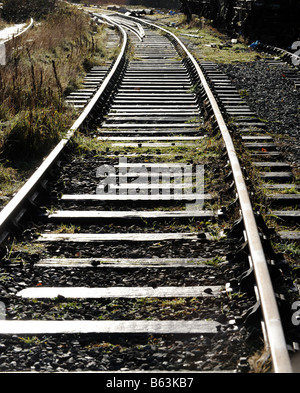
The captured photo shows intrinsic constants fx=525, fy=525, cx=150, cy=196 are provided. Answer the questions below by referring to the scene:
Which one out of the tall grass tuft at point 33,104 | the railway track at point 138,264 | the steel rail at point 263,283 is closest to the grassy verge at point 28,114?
the tall grass tuft at point 33,104

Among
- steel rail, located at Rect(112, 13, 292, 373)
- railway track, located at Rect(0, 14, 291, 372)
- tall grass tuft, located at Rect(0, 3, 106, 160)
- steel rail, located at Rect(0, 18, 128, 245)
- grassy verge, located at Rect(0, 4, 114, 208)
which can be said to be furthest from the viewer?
tall grass tuft, located at Rect(0, 3, 106, 160)

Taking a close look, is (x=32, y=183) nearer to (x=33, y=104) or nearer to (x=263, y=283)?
(x=263, y=283)

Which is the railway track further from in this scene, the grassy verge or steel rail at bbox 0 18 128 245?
the grassy verge

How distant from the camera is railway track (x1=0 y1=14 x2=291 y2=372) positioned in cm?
267

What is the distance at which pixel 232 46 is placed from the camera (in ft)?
49.7

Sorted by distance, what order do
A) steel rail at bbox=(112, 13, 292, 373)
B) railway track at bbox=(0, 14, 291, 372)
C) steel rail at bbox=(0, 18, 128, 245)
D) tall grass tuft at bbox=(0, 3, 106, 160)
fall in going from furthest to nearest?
tall grass tuft at bbox=(0, 3, 106, 160) < steel rail at bbox=(0, 18, 128, 245) < railway track at bbox=(0, 14, 291, 372) < steel rail at bbox=(112, 13, 292, 373)

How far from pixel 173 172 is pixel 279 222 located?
4.48 ft

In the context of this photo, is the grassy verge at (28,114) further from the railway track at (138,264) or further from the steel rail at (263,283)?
the steel rail at (263,283)

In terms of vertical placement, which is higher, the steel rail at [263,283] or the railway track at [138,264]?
the steel rail at [263,283]

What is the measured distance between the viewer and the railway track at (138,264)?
8.75 feet

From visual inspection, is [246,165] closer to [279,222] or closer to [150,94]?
[279,222]

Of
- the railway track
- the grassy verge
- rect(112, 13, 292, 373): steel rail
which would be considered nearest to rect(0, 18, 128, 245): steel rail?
the railway track

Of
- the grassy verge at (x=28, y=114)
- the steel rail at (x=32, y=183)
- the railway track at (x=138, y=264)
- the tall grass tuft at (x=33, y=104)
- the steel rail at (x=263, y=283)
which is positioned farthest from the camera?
the tall grass tuft at (x=33, y=104)
